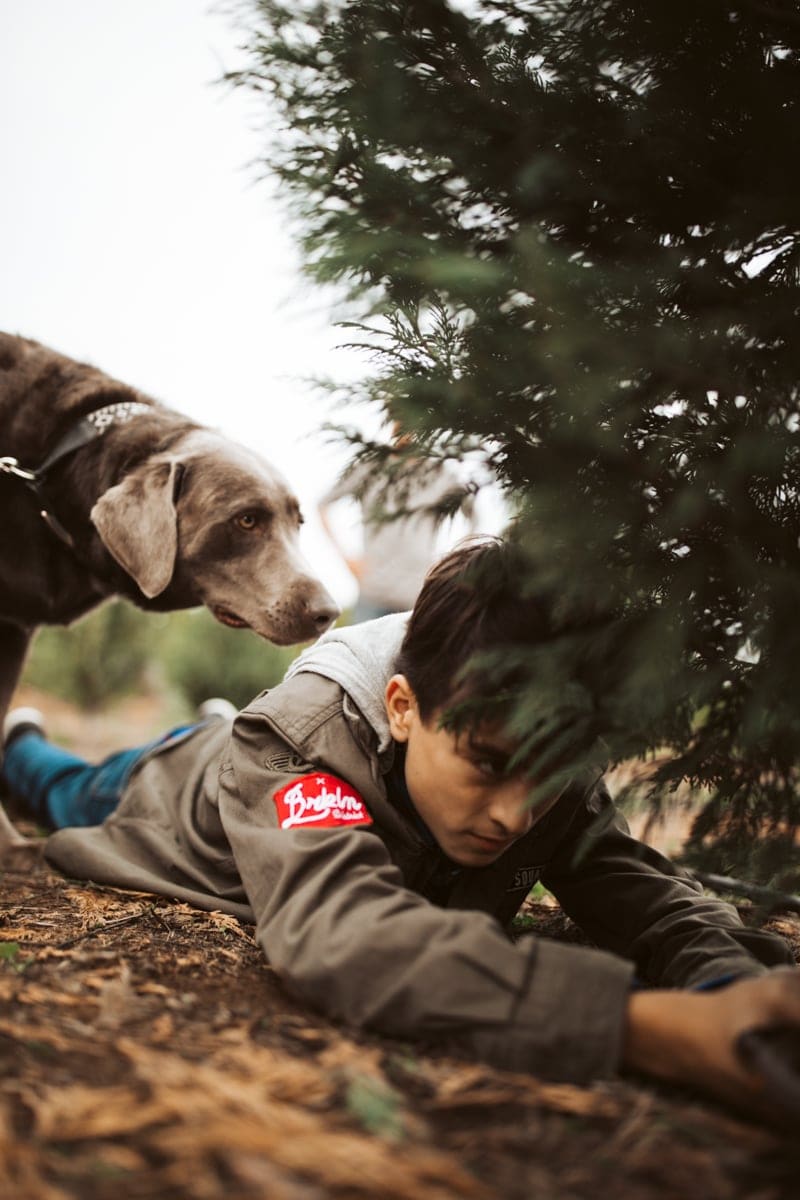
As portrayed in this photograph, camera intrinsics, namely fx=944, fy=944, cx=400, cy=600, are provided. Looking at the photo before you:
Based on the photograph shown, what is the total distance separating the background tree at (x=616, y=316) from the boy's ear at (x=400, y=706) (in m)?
0.37

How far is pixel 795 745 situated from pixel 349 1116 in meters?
0.88

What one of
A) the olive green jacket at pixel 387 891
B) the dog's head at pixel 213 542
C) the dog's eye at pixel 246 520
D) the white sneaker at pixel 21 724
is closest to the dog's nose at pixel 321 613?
the dog's head at pixel 213 542

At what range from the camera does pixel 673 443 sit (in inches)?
63.5

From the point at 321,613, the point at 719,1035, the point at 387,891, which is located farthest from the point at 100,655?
the point at 719,1035

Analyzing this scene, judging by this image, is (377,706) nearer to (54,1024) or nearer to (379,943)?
(379,943)

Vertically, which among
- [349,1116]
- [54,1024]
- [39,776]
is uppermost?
[349,1116]

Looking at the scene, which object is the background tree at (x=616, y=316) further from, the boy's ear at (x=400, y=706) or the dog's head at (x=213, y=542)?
the dog's head at (x=213, y=542)

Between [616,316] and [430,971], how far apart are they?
1.00 meters

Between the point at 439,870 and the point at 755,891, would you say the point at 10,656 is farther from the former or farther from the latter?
the point at 755,891

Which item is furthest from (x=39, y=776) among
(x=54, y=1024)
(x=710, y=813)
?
(x=710, y=813)

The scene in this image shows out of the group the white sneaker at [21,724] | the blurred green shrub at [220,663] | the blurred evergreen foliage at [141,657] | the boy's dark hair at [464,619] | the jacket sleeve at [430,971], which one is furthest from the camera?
the blurred evergreen foliage at [141,657]

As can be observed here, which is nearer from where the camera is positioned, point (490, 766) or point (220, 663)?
point (490, 766)

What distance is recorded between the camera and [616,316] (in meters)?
1.42

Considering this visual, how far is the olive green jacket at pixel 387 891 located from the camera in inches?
51.7
